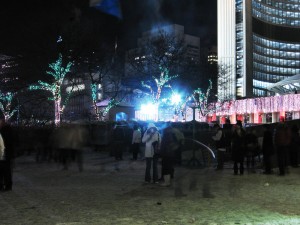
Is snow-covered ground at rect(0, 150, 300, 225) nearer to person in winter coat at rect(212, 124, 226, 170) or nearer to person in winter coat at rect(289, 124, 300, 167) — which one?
person in winter coat at rect(212, 124, 226, 170)

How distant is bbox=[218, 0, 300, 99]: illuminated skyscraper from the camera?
454ft

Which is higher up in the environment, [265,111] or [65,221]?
[265,111]

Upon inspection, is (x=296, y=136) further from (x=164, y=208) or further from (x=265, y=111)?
(x=265, y=111)

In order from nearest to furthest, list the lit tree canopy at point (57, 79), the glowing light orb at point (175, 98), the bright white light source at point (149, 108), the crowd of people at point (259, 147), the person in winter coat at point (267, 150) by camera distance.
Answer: the crowd of people at point (259, 147) < the person in winter coat at point (267, 150) < the lit tree canopy at point (57, 79) < the bright white light source at point (149, 108) < the glowing light orb at point (175, 98)

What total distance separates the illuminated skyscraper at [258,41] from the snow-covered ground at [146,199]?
12118cm

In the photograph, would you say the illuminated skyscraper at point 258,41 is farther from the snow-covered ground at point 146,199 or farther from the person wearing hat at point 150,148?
the person wearing hat at point 150,148

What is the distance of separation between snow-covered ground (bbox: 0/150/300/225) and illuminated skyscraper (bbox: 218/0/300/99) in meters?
121

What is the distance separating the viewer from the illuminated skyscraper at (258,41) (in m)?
138

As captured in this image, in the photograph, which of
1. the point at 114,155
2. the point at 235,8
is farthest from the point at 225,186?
the point at 235,8

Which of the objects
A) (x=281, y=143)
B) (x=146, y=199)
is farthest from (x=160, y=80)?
(x=146, y=199)

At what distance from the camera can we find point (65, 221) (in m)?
6.98

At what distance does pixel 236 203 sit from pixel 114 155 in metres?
12.5

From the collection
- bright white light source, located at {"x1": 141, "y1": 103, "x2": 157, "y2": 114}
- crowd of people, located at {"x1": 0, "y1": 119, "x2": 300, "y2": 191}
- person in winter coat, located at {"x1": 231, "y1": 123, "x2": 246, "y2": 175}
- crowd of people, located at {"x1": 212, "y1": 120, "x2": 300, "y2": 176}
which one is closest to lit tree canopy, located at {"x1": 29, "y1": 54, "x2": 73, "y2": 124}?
bright white light source, located at {"x1": 141, "y1": 103, "x2": 157, "y2": 114}

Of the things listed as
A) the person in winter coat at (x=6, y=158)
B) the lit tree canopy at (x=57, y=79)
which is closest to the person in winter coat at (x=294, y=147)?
the person in winter coat at (x=6, y=158)
